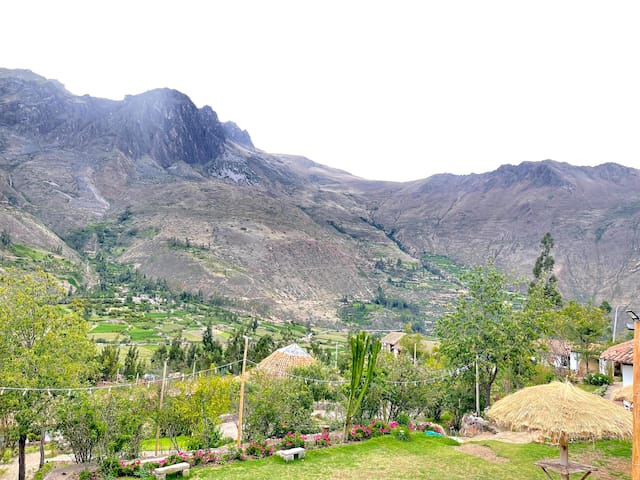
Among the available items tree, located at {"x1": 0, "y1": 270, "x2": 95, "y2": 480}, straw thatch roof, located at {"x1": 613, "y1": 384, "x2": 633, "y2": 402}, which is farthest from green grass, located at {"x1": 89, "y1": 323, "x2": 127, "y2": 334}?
straw thatch roof, located at {"x1": 613, "y1": 384, "x2": 633, "y2": 402}

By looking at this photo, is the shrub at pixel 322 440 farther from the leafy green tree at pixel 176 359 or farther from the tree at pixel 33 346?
the leafy green tree at pixel 176 359

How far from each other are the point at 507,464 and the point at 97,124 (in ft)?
558

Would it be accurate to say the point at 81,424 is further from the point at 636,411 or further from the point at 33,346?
the point at 636,411

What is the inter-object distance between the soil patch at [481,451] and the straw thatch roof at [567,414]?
14.2 feet

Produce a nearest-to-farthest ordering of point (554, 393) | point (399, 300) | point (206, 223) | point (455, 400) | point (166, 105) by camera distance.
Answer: point (554, 393) < point (455, 400) < point (399, 300) < point (206, 223) < point (166, 105)

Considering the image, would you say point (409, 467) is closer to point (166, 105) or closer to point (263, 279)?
point (263, 279)

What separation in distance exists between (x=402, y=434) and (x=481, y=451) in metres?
2.94

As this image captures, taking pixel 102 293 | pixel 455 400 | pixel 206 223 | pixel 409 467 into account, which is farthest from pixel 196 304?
pixel 409 467

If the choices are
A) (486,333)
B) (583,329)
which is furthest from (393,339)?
(486,333)

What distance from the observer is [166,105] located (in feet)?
579

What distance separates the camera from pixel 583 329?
3438 centimetres

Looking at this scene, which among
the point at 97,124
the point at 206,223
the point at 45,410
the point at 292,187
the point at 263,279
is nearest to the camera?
the point at 45,410

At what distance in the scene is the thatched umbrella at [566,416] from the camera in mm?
10539

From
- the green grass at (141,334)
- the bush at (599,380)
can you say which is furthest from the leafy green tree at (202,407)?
the green grass at (141,334)
